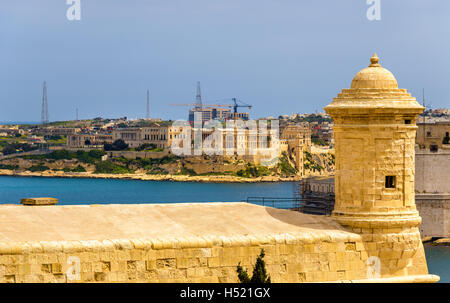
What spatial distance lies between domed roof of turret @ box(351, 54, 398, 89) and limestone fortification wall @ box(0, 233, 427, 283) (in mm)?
1542

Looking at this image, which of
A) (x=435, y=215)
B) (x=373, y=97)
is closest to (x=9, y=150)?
(x=435, y=215)

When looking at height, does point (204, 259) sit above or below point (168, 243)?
below

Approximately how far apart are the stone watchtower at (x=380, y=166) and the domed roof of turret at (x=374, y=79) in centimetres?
1

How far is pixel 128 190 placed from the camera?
344ft

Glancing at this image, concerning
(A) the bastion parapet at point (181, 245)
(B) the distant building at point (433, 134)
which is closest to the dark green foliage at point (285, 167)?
(B) the distant building at point (433, 134)

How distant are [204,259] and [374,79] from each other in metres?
Result: 2.70

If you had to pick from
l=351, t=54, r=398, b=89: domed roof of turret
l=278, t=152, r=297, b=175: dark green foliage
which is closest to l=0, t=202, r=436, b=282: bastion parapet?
l=351, t=54, r=398, b=89: domed roof of turret

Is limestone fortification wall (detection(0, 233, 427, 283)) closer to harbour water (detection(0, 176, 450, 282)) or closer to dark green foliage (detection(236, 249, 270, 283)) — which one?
dark green foliage (detection(236, 249, 270, 283))

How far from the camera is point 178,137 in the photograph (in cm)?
14338

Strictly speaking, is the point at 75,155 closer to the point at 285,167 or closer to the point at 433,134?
the point at 285,167

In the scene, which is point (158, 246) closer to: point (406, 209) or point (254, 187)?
point (406, 209)

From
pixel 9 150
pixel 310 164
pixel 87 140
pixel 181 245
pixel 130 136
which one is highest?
pixel 130 136

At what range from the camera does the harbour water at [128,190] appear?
89062 mm
